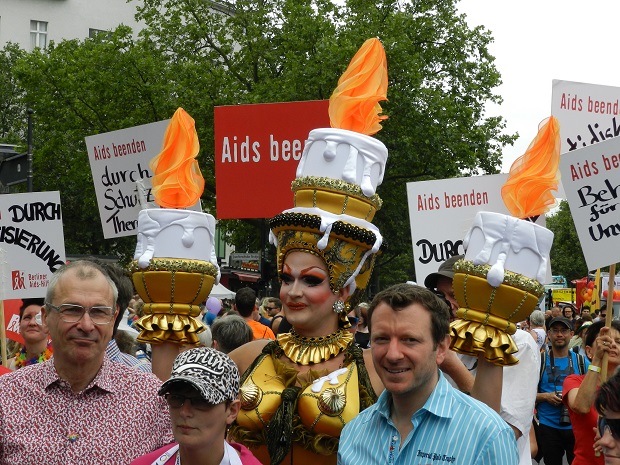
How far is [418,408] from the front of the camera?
3277 mm

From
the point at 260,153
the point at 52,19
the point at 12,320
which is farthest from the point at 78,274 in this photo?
the point at 52,19

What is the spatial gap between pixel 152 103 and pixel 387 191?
22.0 ft

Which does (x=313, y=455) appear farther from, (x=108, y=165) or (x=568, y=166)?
(x=108, y=165)

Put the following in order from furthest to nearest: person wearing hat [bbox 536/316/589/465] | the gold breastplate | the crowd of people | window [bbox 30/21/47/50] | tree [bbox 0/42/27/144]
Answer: window [bbox 30/21/47/50], tree [bbox 0/42/27/144], person wearing hat [bbox 536/316/589/465], the gold breastplate, the crowd of people

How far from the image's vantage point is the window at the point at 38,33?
5156cm

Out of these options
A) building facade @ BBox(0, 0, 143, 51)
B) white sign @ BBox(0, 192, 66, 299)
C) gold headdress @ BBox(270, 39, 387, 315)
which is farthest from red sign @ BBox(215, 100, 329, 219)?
building facade @ BBox(0, 0, 143, 51)

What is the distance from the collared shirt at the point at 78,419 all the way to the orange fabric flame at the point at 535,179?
5.05ft

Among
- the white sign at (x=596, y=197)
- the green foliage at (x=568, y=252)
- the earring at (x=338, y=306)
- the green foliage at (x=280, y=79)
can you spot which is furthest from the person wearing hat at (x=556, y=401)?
the green foliage at (x=568, y=252)

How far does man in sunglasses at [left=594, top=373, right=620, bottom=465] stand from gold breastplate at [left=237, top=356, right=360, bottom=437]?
1118 mm

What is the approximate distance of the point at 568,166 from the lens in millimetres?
7164

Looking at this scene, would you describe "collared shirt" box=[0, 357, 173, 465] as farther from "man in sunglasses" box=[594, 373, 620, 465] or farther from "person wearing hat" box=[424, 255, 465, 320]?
"person wearing hat" box=[424, 255, 465, 320]

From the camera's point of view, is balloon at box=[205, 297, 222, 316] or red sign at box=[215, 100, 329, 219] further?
balloon at box=[205, 297, 222, 316]

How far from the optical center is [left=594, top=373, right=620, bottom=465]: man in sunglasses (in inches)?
130

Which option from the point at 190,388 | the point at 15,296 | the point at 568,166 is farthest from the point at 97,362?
the point at 568,166
